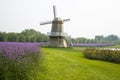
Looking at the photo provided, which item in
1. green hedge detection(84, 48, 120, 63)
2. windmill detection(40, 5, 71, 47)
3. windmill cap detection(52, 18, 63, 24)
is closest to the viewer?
green hedge detection(84, 48, 120, 63)

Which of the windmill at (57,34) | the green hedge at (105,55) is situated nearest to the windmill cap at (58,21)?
the windmill at (57,34)

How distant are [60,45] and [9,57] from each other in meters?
35.7

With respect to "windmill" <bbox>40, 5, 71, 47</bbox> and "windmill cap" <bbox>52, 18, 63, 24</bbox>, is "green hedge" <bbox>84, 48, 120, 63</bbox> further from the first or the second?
"windmill cap" <bbox>52, 18, 63, 24</bbox>

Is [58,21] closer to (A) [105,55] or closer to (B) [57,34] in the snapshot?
(B) [57,34]

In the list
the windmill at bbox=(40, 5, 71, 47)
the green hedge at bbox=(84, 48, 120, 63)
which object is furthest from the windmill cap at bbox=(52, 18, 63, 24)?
the green hedge at bbox=(84, 48, 120, 63)

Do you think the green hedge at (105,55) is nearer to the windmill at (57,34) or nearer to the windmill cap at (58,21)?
the windmill at (57,34)

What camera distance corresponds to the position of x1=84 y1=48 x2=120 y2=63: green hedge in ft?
73.3

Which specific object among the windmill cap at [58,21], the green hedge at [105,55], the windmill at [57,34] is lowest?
the green hedge at [105,55]

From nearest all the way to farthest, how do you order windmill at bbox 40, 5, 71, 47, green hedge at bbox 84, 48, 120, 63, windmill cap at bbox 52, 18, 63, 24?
green hedge at bbox 84, 48, 120, 63
windmill at bbox 40, 5, 71, 47
windmill cap at bbox 52, 18, 63, 24

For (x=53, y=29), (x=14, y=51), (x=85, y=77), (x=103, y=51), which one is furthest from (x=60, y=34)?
(x=14, y=51)

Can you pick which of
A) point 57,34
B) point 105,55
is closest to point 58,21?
point 57,34

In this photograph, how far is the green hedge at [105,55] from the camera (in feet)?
73.3

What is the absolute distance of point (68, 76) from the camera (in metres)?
12.2

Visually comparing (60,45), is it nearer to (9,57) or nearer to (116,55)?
(116,55)
